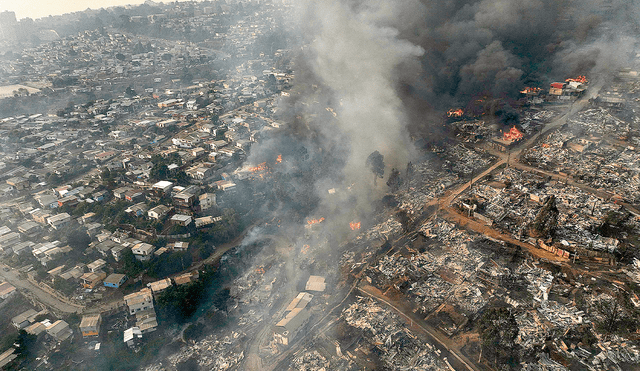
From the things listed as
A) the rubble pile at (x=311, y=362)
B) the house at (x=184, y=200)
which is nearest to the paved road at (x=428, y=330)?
the rubble pile at (x=311, y=362)

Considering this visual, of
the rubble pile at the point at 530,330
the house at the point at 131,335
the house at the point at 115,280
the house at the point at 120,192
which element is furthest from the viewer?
the house at the point at 120,192

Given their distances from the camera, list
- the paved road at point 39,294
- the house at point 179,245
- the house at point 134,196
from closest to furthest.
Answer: the paved road at point 39,294 < the house at point 179,245 < the house at point 134,196

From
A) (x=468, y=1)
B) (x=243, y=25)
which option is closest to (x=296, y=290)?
(x=468, y=1)

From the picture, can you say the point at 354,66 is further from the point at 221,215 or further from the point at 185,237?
the point at 185,237

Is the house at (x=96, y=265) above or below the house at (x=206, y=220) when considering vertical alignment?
below

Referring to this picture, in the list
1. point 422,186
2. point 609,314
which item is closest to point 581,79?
point 422,186

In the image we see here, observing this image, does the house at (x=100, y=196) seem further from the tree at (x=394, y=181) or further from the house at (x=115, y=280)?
the tree at (x=394, y=181)
